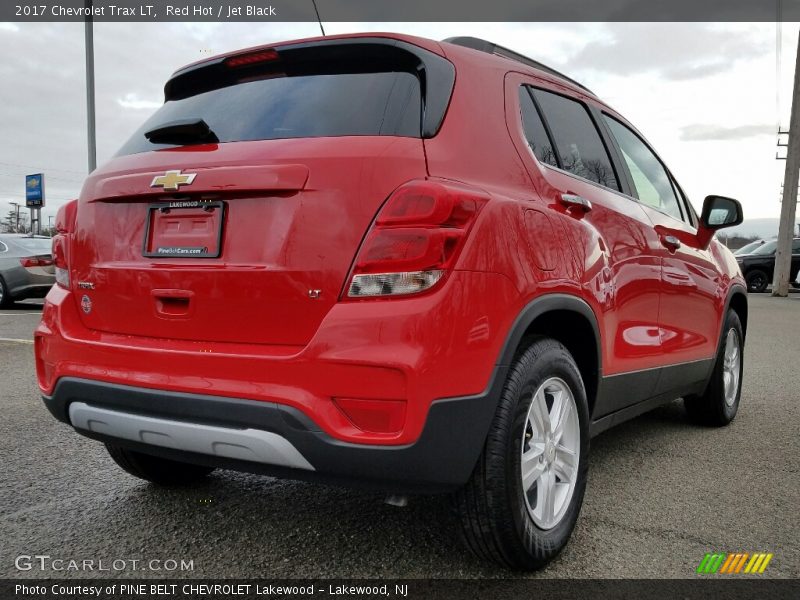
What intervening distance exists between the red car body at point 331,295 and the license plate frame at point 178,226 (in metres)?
0.01

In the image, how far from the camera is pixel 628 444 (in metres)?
3.99

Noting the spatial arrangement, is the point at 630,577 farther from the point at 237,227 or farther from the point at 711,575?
the point at 237,227

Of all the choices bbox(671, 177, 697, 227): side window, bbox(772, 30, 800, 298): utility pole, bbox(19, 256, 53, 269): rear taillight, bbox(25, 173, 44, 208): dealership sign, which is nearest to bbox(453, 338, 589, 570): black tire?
bbox(671, 177, 697, 227): side window

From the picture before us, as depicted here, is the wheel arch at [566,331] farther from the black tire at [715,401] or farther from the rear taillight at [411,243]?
the black tire at [715,401]

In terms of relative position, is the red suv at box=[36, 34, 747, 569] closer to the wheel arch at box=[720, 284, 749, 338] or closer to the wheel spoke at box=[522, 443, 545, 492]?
the wheel spoke at box=[522, 443, 545, 492]

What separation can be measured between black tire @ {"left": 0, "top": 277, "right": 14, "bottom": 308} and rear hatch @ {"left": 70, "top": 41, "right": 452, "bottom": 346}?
11147mm

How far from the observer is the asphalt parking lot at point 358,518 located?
7.91 ft

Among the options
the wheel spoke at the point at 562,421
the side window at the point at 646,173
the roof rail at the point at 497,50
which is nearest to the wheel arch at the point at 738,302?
the side window at the point at 646,173

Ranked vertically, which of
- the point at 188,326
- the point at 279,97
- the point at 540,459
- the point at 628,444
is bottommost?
the point at 628,444

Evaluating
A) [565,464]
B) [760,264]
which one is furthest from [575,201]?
[760,264]

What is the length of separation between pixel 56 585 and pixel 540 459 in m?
1.58

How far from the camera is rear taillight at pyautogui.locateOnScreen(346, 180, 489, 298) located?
1.97m

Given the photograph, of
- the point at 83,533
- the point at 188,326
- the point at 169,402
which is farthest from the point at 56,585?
the point at 188,326

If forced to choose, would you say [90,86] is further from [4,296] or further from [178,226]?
[178,226]
